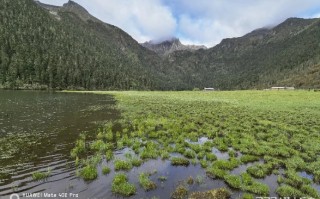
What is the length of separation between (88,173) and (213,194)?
8532 mm

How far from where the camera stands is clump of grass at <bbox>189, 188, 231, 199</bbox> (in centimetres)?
1547

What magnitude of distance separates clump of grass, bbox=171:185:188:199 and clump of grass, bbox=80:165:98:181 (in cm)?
580

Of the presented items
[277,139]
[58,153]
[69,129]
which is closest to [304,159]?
[277,139]

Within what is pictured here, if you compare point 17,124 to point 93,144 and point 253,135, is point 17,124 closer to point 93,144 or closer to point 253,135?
point 93,144

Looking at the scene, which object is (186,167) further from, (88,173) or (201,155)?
(88,173)

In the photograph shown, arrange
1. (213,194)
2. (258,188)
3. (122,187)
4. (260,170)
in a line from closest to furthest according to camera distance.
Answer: (213,194) < (122,187) < (258,188) < (260,170)

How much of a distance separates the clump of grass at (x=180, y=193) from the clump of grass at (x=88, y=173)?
580cm

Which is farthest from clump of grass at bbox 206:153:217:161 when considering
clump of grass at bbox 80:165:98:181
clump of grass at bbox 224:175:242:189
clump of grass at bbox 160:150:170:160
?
clump of grass at bbox 80:165:98:181

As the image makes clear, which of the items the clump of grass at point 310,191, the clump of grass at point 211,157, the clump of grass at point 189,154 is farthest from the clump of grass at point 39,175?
the clump of grass at point 310,191

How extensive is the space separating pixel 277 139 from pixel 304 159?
286 inches

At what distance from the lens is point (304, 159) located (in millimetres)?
22688

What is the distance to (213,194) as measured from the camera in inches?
617

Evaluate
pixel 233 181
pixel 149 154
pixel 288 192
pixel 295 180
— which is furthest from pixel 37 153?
pixel 295 180

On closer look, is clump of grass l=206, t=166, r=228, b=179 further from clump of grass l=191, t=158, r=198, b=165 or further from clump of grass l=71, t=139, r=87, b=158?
clump of grass l=71, t=139, r=87, b=158
